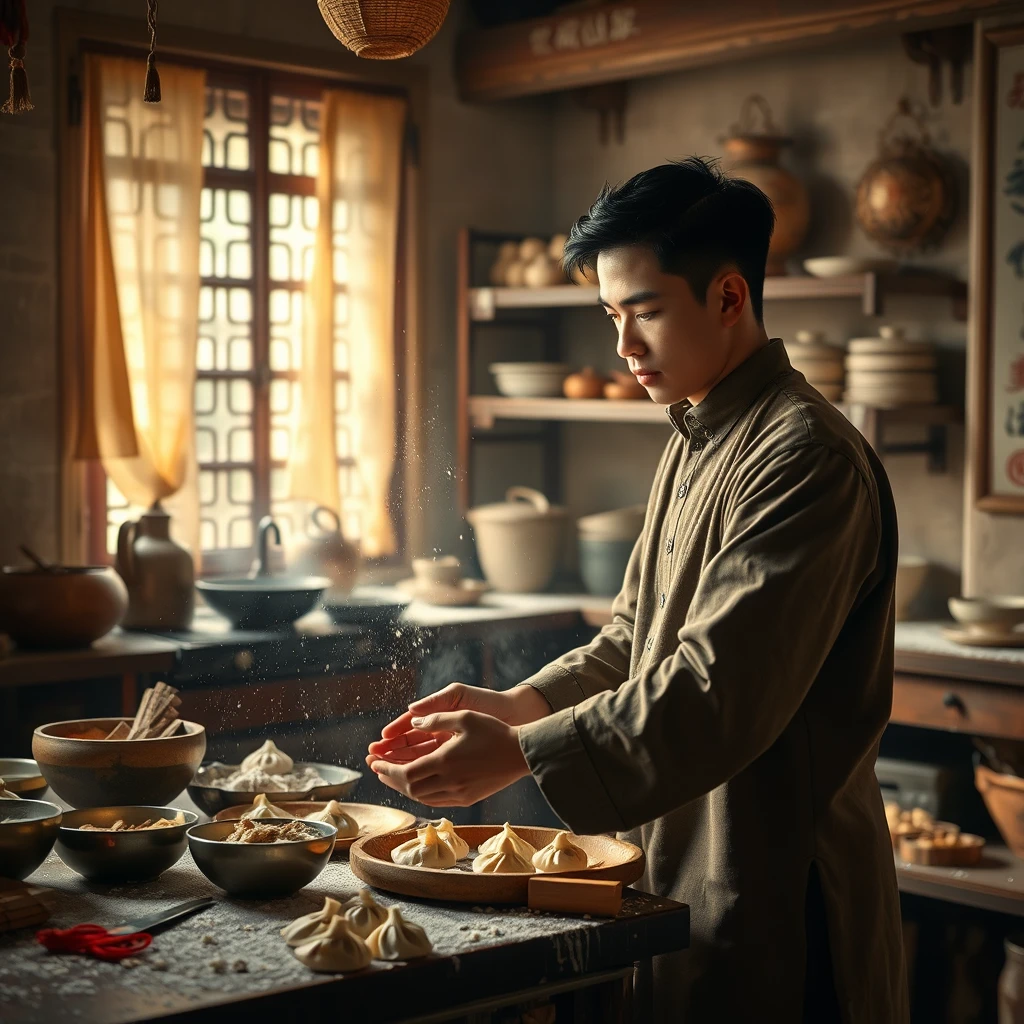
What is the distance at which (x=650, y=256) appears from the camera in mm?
1949

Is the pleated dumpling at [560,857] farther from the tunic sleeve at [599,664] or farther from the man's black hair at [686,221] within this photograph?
the man's black hair at [686,221]

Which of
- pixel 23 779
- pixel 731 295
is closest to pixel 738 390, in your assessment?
pixel 731 295

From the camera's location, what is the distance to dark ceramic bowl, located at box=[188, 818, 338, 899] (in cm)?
189

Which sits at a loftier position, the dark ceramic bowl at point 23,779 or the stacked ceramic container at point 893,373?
the stacked ceramic container at point 893,373

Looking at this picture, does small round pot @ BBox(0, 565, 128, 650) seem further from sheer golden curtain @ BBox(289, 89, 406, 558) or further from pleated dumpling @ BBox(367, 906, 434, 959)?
pleated dumpling @ BBox(367, 906, 434, 959)

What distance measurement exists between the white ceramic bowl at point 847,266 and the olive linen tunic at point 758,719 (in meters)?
2.28

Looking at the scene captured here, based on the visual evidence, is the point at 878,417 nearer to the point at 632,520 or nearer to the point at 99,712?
the point at 632,520

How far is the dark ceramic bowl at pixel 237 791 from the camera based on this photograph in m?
2.34

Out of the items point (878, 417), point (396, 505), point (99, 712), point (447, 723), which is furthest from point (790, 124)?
point (447, 723)

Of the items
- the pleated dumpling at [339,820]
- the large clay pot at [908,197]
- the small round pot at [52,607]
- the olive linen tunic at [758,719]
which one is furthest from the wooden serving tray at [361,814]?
the large clay pot at [908,197]

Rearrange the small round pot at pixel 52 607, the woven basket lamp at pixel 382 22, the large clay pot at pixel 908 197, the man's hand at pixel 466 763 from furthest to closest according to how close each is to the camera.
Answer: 1. the large clay pot at pixel 908 197
2. the small round pot at pixel 52 607
3. the woven basket lamp at pixel 382 22
4. the man's hand at pixel 466 763

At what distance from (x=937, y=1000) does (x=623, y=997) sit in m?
2.30

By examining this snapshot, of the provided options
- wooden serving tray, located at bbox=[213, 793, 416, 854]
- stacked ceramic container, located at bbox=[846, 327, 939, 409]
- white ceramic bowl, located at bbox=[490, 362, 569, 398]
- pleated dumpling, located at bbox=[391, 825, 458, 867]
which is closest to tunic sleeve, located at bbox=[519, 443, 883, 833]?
pleated dumpling, located at bbox=[391, 825, 458, 867]

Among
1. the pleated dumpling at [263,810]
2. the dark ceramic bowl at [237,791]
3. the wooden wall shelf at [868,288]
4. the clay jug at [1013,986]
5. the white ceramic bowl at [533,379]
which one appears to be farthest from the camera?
the white ceramic bowl at [533,379]
